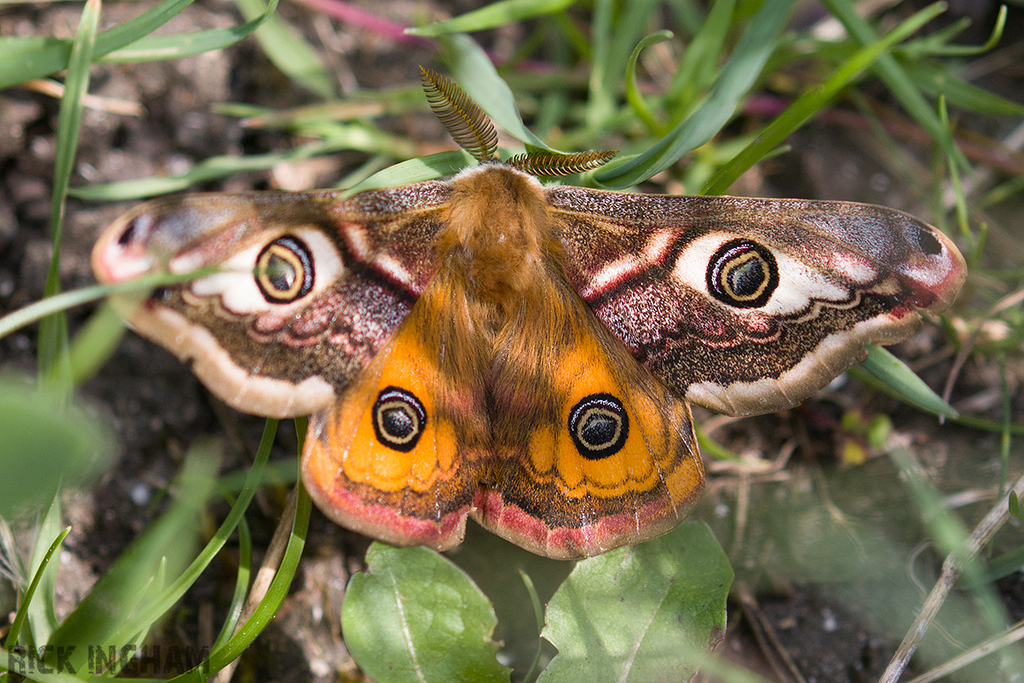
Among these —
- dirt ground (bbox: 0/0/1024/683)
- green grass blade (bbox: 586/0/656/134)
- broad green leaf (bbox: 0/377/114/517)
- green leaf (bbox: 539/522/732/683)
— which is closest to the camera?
broad green leaf (bbox: 0/377/114/517)

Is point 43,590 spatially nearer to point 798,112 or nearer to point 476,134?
point 476,134

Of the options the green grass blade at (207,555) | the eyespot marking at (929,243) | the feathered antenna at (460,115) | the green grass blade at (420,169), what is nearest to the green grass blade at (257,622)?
the green grass blade at (207,555)

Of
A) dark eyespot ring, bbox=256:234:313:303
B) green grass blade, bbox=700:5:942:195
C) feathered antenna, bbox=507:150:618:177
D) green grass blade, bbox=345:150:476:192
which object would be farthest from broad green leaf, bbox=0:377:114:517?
green grass blade, bbox=700:5:942:195

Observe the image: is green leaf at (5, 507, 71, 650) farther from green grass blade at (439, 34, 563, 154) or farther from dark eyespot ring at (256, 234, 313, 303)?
green grass blade at (439, 34, 563, 154)

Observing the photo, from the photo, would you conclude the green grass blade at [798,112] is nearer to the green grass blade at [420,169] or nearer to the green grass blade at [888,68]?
the green grass blade at [888,68]

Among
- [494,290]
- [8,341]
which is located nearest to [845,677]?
[494,290]

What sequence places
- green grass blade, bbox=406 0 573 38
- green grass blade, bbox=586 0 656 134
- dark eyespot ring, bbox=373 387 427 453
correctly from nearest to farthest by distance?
dark eyespot ring, bbox=373 387 427 453 → green grass blade, bbox=406 0 573 38 → green grass blade, bbox=586 0 656 134
